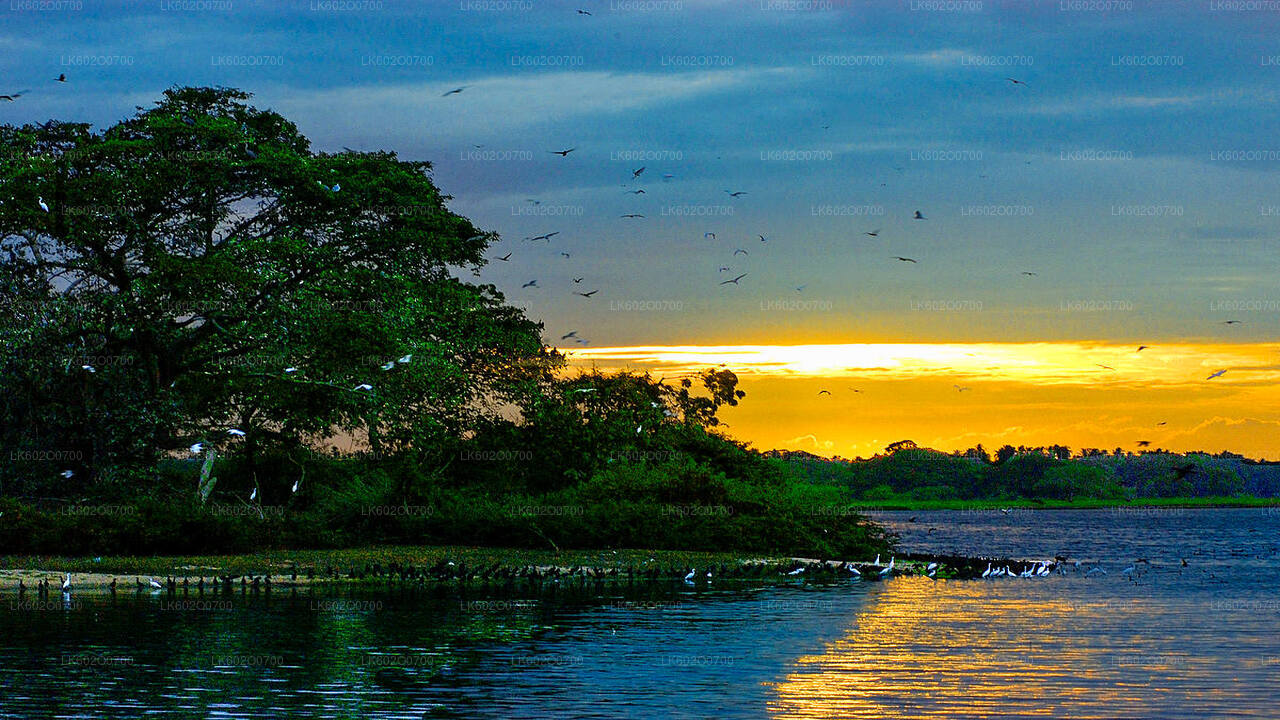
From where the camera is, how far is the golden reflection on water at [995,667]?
1978cm

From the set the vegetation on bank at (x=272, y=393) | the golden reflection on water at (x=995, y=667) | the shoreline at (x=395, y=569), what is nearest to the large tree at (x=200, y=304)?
the vegetation on bank at (x=272, y=393)

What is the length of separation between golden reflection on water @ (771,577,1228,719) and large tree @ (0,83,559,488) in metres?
22.8

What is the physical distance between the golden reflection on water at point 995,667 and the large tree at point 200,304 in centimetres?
2284

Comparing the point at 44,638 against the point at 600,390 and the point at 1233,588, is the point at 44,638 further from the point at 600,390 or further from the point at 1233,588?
the point at 1233,588

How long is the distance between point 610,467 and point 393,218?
13.1 metres

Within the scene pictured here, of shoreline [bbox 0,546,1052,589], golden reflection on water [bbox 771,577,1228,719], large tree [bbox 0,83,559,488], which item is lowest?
golden reflection on water [bbox 771,577,1228,719]

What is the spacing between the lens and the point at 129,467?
48219 millimetres

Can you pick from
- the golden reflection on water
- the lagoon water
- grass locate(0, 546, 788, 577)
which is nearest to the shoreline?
grass locate(0, 546, 788, 577)

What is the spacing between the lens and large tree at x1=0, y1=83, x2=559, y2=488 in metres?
47.4

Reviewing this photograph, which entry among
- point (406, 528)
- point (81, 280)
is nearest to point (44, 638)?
point (406, 528)

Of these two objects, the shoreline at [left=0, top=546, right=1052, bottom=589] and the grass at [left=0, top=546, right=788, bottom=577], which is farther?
the grass at [left=0, top=546, right=788, bottom=577]

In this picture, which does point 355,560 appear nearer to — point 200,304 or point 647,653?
point 200,304

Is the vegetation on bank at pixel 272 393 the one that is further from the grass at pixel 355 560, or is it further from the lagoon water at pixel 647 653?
the lagoon water at pixel 647 653

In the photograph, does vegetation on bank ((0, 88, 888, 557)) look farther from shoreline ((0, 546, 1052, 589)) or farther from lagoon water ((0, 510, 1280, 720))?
lagoon water ((0, 510, 1280, 720))
